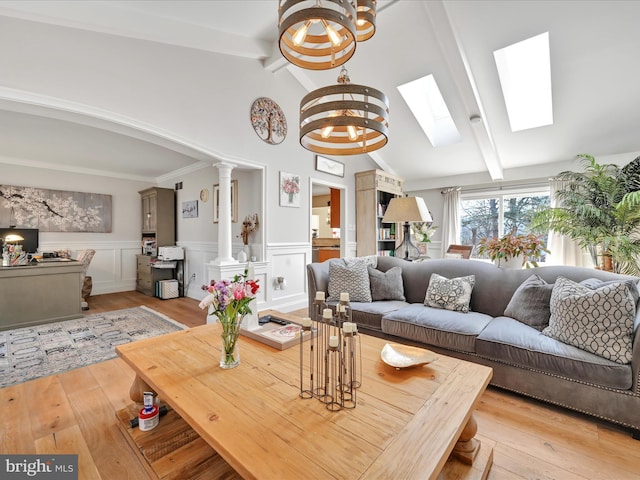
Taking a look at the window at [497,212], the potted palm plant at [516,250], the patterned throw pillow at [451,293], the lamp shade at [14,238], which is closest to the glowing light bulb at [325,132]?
the patterned throw pillow at [451,293]

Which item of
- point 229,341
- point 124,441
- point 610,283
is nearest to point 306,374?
point 229,341

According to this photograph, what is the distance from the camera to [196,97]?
10.6 ft

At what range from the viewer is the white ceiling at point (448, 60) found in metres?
2.65

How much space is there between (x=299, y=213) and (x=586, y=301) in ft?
11.0

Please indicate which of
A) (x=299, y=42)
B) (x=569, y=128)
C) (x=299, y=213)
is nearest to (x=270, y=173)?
(x=299, y=213)

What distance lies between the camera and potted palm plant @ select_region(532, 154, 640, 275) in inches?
134

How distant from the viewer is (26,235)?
14.2 ft

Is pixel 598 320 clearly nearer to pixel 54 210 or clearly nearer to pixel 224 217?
pixel 224 217

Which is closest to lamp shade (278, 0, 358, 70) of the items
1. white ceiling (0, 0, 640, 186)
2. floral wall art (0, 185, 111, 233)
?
white ceiling (0, 0, 640, 186)

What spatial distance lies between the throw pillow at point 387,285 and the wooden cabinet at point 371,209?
6.66 feet

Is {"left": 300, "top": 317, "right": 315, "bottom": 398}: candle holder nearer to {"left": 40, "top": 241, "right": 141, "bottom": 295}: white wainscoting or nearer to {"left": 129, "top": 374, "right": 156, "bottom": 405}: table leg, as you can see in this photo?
{"left": 129, "top": 374, "right": 156, "bottom": 405}: table leg

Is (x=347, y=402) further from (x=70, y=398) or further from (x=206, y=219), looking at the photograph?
(x=206, y=219)

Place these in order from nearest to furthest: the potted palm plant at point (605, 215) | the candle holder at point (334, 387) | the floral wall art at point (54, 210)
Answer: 1. the candle holder at point (334, 387)
2. the potted palm plant at point (605, 215)
3. the floral wall art at point (54, 210)

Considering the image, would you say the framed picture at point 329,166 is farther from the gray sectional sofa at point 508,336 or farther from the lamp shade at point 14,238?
the lamp shade at point 14,238
